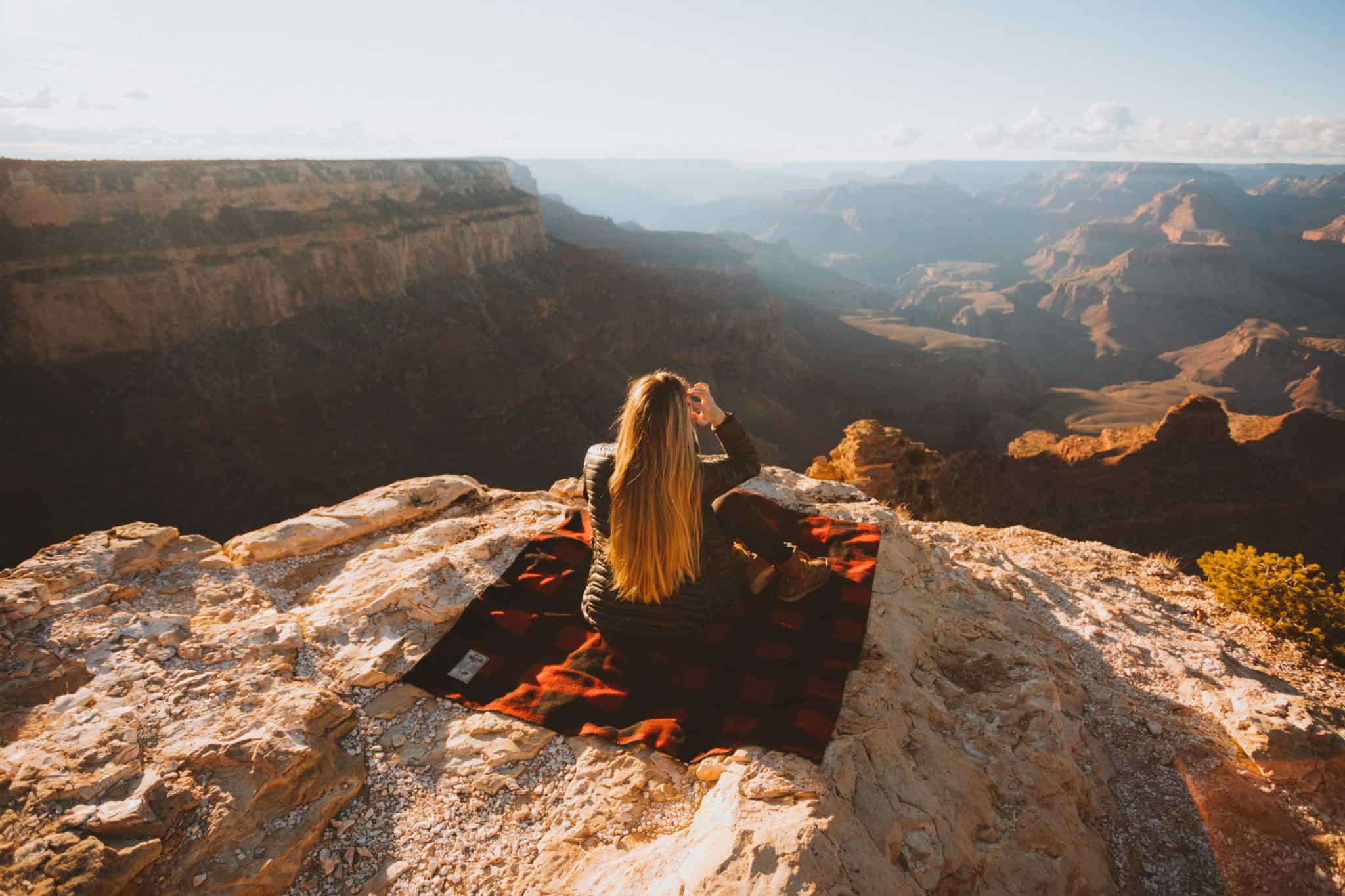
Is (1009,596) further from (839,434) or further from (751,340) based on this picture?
(751,340)

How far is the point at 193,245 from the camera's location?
26.3m

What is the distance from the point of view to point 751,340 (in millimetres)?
46750

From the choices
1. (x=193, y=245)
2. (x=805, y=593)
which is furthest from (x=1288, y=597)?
(x=193, y=245)

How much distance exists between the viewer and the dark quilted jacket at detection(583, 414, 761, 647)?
3.57 meters

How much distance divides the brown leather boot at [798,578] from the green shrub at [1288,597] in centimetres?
333

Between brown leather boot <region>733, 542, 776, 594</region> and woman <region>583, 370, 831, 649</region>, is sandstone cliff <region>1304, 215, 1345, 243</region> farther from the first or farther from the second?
woman <region>583, 370, 831, 649</region>

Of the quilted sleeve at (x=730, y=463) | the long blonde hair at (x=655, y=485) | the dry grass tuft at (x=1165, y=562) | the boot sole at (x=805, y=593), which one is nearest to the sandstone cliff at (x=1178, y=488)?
the dry grass tuft at (x=1165, y=562)

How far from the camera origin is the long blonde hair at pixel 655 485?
124 inches

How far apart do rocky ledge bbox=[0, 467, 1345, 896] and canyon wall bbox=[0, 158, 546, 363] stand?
2705cm

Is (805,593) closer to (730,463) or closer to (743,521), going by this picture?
(743,521)

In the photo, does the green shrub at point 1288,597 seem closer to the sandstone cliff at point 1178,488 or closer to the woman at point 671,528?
the woman at point 671,528

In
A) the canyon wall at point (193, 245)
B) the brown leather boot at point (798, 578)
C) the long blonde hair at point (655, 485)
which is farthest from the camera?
the canyon wall at point (193, 245)

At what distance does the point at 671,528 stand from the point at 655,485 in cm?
26

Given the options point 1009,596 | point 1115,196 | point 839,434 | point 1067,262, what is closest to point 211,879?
point 1009,596
